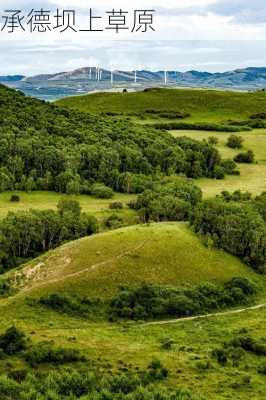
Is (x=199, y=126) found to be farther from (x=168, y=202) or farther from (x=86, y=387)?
(x=86, y=387)

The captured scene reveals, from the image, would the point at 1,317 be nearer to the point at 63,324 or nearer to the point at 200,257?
the point at 63,324

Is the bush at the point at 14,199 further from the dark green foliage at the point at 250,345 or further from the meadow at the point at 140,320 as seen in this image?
the dark green foliage at the point at 250,345

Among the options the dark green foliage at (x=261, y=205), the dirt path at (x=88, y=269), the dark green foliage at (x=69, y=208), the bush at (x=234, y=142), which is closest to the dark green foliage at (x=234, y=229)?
the dark green foliage at (x=261, y=205)

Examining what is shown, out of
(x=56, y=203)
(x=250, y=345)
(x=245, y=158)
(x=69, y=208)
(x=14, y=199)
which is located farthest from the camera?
(x=245, y=158)

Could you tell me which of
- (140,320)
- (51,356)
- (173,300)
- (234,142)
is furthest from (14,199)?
(234,142)

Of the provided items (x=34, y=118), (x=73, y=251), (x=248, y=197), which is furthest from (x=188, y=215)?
(x=34, y=118)

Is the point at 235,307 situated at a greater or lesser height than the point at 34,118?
lesser

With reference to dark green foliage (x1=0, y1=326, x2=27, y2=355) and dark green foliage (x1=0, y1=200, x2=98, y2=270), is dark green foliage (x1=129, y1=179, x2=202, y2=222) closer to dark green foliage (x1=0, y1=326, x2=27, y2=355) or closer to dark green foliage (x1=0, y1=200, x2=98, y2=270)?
dark green foliage (x1=0, y1=200, x2=98, y2=270)
